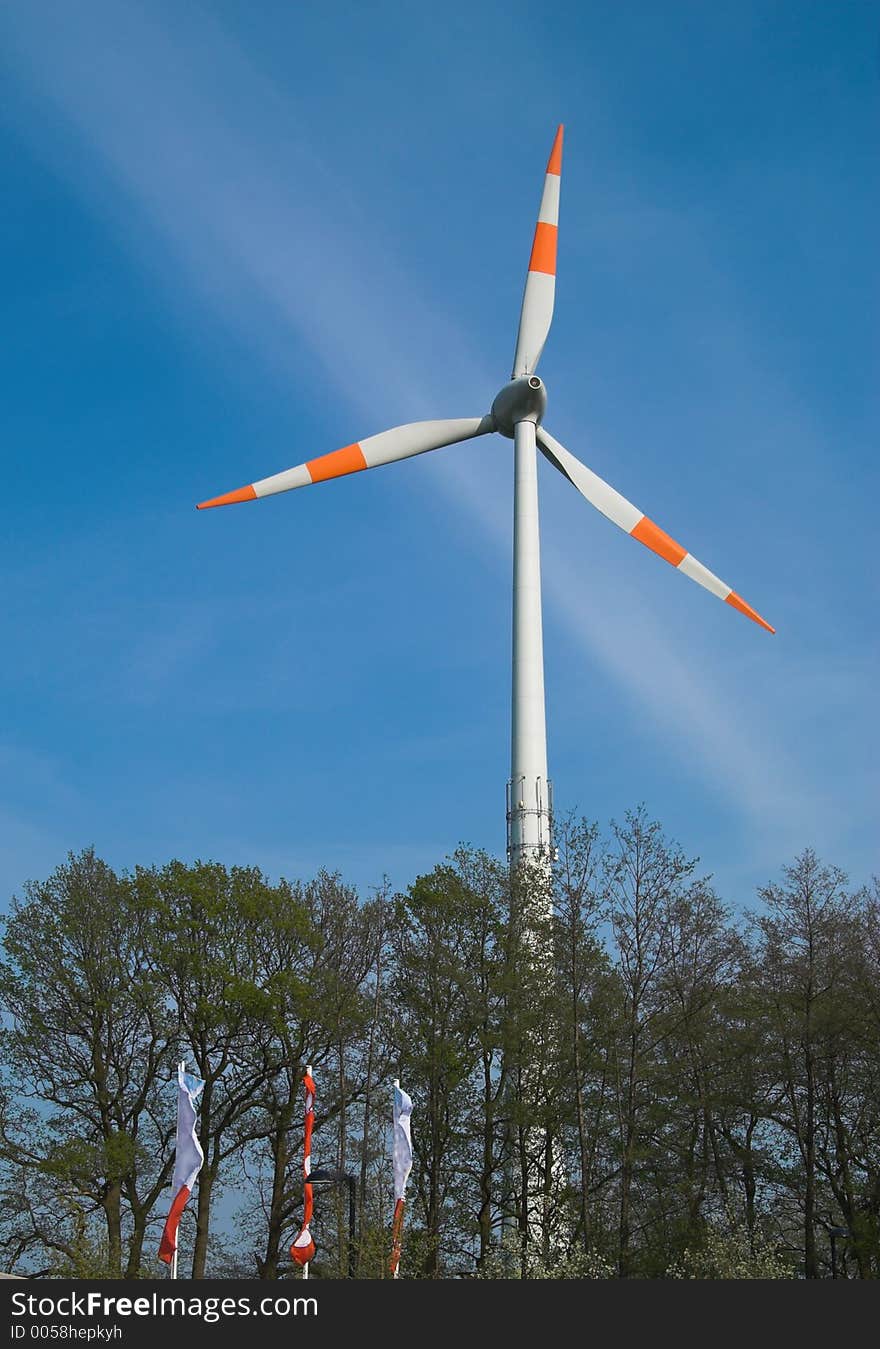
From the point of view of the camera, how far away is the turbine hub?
54.8 meters

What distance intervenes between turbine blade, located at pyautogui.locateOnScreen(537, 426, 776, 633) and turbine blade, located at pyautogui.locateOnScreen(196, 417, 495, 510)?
3353mm

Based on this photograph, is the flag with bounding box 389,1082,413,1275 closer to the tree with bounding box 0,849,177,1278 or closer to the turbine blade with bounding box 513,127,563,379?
the tree with bounding box 0,849,177,1278

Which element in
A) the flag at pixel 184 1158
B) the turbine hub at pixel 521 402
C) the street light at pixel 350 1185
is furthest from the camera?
the turbine hub at pixel 521 402

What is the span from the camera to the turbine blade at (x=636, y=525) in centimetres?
5406

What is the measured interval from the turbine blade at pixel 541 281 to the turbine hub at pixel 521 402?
5.53 ft

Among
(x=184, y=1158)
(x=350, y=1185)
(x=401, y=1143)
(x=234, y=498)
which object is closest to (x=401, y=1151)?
(x=401, y=1143)

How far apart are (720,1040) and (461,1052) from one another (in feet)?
30.6

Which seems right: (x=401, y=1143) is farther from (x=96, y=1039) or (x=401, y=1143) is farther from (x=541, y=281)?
(x=541, y=281)

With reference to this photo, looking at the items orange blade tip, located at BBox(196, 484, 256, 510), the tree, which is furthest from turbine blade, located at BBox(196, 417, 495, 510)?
the tree

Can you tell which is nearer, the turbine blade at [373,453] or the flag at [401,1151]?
the flag at [401,1151]

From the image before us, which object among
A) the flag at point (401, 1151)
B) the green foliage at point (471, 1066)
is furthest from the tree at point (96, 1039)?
the flag at point (401, 1151)

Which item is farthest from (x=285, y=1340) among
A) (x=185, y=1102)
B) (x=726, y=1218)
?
(x=726, y=1218)

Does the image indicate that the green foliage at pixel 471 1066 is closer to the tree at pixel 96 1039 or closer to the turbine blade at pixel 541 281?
the tree at pixel 96 1039

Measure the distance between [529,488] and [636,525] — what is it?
14.6 feet
